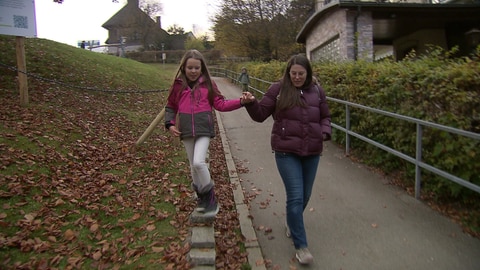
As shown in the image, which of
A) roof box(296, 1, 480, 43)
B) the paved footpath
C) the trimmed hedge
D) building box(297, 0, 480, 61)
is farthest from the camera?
building box(297, 0, 480, 61)

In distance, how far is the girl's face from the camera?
3.96m

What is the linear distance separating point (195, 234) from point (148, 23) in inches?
2505

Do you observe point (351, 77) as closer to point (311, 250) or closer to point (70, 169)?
point (311, 250)

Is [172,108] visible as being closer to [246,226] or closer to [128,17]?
[246,226]

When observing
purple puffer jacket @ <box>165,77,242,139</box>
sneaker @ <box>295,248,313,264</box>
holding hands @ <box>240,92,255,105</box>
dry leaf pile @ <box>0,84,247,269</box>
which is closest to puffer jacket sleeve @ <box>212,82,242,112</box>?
purple puffer jacket @ <box>165,77,242,139</box>

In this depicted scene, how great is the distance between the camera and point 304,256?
368 centimetres

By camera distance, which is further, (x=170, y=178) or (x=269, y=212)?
(x=170, y=178)

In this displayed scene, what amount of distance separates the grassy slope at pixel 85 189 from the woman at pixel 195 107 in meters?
0.91

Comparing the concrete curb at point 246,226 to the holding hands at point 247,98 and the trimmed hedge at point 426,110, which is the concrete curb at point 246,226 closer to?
the holding hands at point 247,98

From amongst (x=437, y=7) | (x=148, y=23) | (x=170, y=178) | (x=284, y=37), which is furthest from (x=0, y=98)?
(x=148, y=23)

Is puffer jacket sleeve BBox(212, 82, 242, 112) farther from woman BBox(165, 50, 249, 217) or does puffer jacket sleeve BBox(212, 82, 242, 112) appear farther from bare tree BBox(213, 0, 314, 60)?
bare tree BBox(213, 0, 314, 60)

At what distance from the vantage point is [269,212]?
507 cm

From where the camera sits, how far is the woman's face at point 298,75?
3678 millimetres

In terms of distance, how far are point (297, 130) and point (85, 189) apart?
300cm
